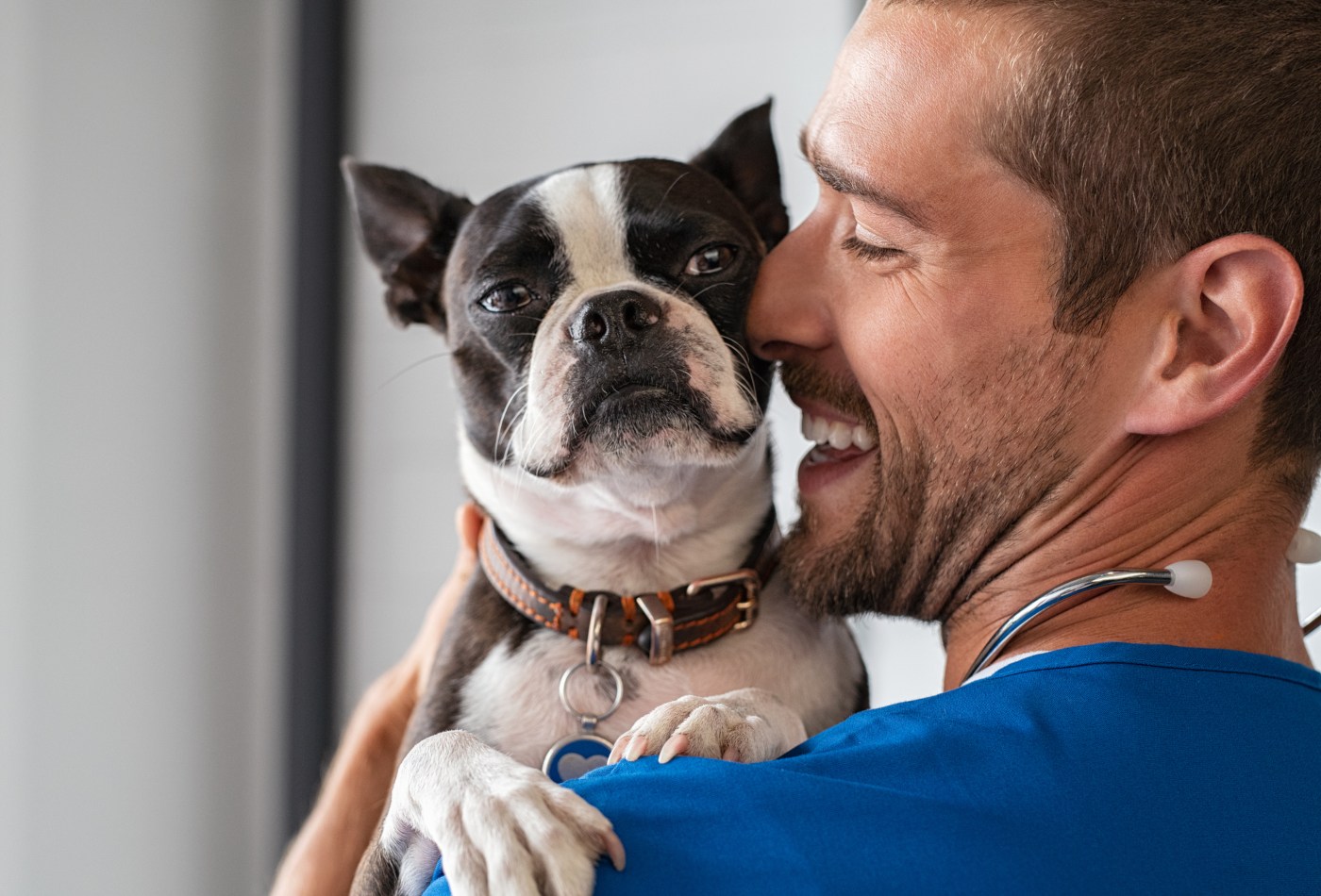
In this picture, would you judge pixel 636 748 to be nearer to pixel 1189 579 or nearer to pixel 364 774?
pixel 1189 579

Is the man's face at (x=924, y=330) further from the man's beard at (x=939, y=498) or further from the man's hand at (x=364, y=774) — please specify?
the man's hand at (x=364, y=774)

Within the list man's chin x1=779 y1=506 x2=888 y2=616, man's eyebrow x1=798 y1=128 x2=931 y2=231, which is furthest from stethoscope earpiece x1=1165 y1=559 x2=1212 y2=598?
man's eyebrow x1=798 y1=128 x2=931 y2=231

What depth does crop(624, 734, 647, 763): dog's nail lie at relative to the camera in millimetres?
1283

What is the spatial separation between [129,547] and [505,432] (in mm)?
1677

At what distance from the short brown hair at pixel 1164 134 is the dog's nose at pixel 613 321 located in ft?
1.87

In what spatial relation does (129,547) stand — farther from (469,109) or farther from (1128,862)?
(1128,862)

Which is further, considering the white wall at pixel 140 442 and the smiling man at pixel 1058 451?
the white wall at pixel 140 442

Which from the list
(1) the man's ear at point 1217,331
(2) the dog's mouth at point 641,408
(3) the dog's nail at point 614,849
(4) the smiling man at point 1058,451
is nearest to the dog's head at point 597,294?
(2) the dog's mouth at point 641,408

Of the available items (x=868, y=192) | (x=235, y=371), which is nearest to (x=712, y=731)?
(x=868, y=192)

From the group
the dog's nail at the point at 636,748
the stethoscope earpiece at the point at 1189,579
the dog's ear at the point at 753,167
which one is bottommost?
the dog's nail at the point at 636,748

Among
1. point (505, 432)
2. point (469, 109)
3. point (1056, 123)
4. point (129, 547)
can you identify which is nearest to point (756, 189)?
point (505, 432)

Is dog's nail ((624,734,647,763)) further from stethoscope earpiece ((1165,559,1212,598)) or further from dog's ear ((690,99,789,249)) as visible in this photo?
dog's ear ((690,99,789,249))

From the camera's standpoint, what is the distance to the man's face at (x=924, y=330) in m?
1.43

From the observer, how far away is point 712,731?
1.38 m
